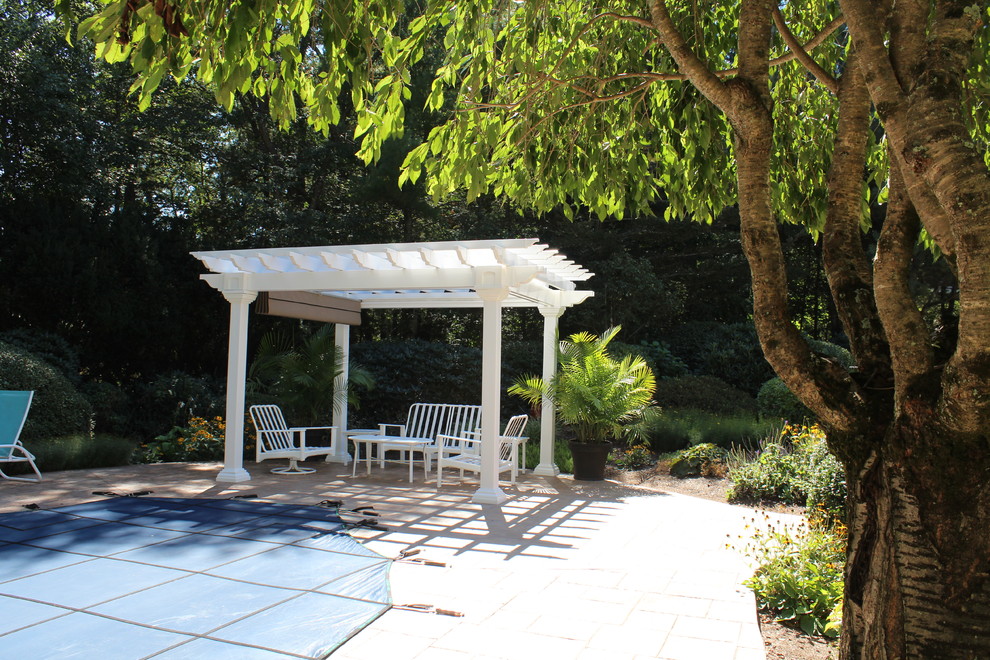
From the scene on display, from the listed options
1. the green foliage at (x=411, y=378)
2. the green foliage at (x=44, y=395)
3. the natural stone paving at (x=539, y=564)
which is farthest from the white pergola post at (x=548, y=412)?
the green foliage at (x=44, y=395)

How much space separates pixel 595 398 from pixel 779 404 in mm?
4931

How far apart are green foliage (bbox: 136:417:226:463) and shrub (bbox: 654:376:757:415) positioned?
7.61m

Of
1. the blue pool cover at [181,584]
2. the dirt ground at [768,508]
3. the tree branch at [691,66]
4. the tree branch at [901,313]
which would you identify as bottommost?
the dirt ground at [768,508]

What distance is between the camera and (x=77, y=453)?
940 centimetres

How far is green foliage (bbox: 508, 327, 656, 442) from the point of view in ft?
30.4

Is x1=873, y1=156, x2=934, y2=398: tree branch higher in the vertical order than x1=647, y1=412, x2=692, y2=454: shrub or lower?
higher

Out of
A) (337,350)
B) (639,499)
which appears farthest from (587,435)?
(337,350)

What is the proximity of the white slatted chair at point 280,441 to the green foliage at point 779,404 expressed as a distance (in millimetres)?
7353

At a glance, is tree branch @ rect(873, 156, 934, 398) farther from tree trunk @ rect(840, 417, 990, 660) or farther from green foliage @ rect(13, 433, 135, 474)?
green foliage @ rect(13, 433, 135, 474)

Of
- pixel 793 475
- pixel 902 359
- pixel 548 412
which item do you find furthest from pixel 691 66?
pixel 548 412

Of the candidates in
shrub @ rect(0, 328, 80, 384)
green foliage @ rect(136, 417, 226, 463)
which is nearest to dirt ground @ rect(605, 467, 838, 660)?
green foliage @ rect(136, 417, 226, 463)

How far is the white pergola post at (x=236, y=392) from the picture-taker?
347 inches

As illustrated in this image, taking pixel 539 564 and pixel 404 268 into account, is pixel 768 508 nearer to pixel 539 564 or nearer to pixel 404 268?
pixel 539 564

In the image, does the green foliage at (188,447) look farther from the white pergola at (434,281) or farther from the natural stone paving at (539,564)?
the white pergola at (434,281)
